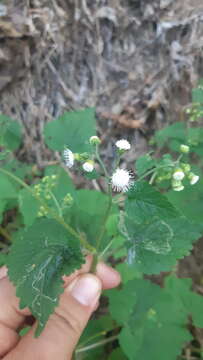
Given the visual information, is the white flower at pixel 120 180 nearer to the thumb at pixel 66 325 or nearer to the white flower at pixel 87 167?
the white flower at pixel 87 167

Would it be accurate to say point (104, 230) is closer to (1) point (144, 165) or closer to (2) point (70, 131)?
(1) point (144, 165)

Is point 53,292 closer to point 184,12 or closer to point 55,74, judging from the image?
point 55,74

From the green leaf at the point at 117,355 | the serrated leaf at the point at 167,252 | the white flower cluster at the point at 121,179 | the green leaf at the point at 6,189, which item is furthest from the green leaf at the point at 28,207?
the green leaf at the point at 117,355

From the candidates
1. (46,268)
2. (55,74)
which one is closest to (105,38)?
(55,74)

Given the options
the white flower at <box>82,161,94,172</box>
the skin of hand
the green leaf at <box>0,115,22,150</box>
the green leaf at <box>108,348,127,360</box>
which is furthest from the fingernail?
the green leaf at <box>0,115,22,150</box>

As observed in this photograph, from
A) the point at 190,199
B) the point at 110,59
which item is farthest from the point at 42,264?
the point at 110,59

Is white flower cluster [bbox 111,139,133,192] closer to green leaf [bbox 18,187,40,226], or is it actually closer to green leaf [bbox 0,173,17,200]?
green leaf [bbox 18,187,40,226]

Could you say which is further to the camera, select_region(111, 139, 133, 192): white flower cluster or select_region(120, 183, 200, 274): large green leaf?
select_region(120, 183, 200, 274): large green leaf
